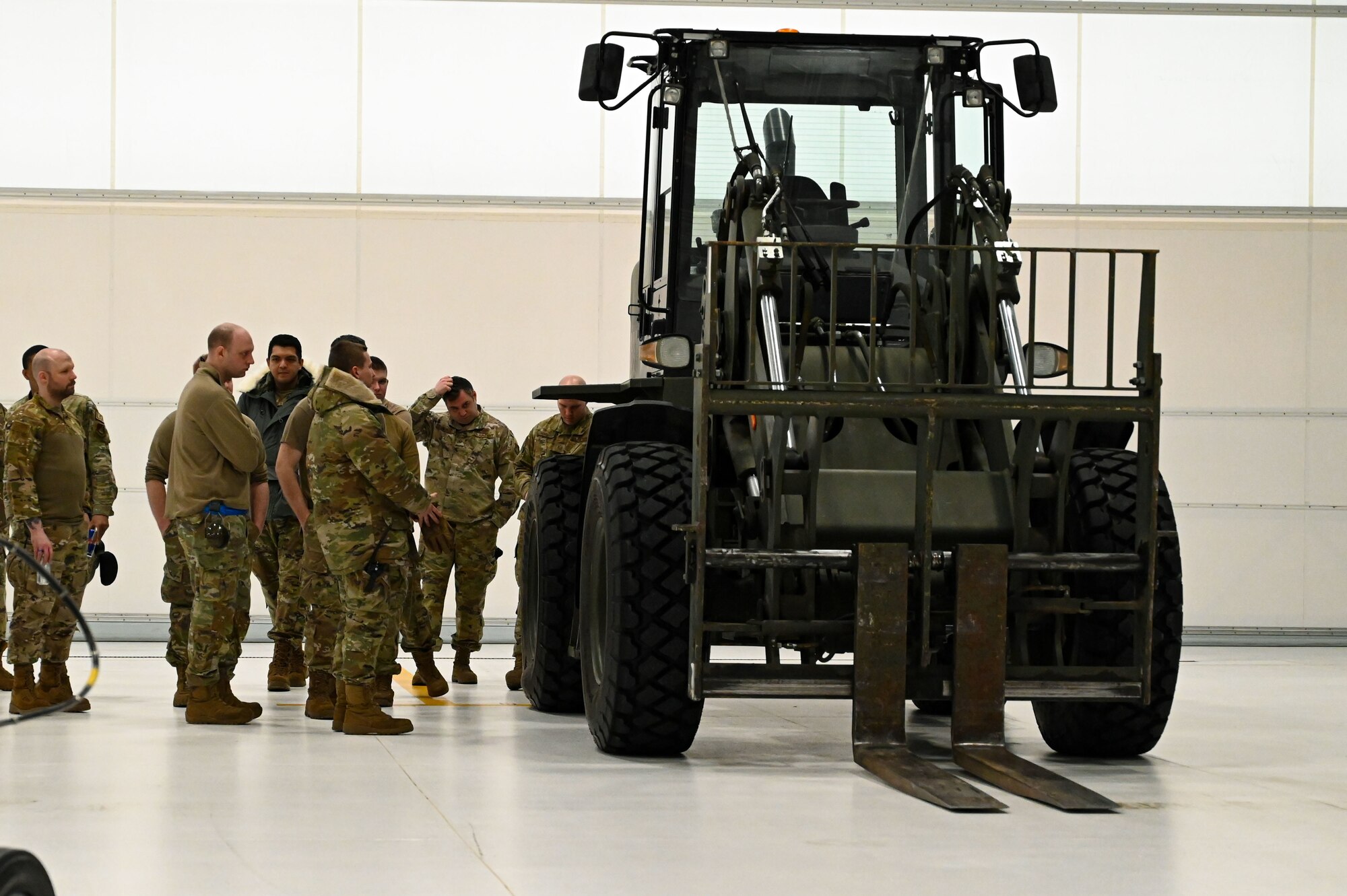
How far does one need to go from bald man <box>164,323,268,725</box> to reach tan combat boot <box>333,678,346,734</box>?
0.52m

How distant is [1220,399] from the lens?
1270cm

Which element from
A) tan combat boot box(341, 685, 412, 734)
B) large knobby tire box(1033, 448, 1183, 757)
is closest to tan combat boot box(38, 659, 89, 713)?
tan combat boot box(341, 685, 412, 734)

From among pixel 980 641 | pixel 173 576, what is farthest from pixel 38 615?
pixel 980 641

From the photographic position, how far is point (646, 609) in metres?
6.19

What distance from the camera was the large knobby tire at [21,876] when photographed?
3.04 m

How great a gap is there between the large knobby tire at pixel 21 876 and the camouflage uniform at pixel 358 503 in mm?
3958

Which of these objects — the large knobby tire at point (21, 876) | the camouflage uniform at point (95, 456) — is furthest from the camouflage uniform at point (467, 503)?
the large knobby tire at point (21, 876)

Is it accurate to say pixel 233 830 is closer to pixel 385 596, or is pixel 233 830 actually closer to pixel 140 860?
pixel 140 860

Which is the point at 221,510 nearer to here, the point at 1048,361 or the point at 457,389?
the point at 457,389

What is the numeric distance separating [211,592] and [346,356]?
123 cm

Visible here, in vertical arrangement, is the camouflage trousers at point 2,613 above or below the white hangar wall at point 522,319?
below

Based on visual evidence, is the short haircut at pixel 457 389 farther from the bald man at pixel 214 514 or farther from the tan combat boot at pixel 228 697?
the tan combat boot at pixel 228 697

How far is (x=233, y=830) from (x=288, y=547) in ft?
14.5

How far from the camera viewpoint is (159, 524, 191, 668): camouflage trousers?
8547mm
